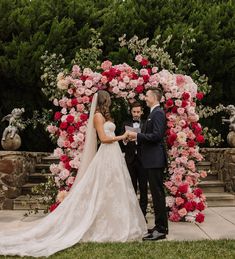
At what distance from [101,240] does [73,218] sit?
519 mm

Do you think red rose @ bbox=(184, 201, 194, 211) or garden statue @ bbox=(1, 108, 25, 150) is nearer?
red rose @ bbox=(184, 201, 194, 211)

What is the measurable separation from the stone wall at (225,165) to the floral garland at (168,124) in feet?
7.77

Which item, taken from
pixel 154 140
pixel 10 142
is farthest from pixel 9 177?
pixel 154 140

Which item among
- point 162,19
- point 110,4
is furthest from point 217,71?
point 110,4

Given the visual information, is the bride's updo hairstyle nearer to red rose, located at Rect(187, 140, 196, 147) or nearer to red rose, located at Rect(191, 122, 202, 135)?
red rose, located at Rect(187, 140, 196, 147)

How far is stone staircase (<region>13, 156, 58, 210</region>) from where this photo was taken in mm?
8922

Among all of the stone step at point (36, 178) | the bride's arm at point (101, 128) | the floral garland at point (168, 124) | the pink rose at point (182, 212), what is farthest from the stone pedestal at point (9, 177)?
the pink rose at point (182, 212)

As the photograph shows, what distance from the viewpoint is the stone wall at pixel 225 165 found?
10.0 m

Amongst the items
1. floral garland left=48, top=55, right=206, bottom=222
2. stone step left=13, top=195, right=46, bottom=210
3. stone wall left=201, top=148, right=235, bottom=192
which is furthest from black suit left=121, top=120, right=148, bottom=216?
stone wall left=201, top=148, right=235, bottom=192

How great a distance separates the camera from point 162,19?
460 inches

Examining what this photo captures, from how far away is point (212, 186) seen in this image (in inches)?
391

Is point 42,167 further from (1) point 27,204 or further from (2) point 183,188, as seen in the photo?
(2) point 183,188

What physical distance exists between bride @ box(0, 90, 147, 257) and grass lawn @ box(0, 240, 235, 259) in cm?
25

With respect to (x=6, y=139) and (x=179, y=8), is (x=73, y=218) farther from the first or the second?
Result: (x=179, y=8)
